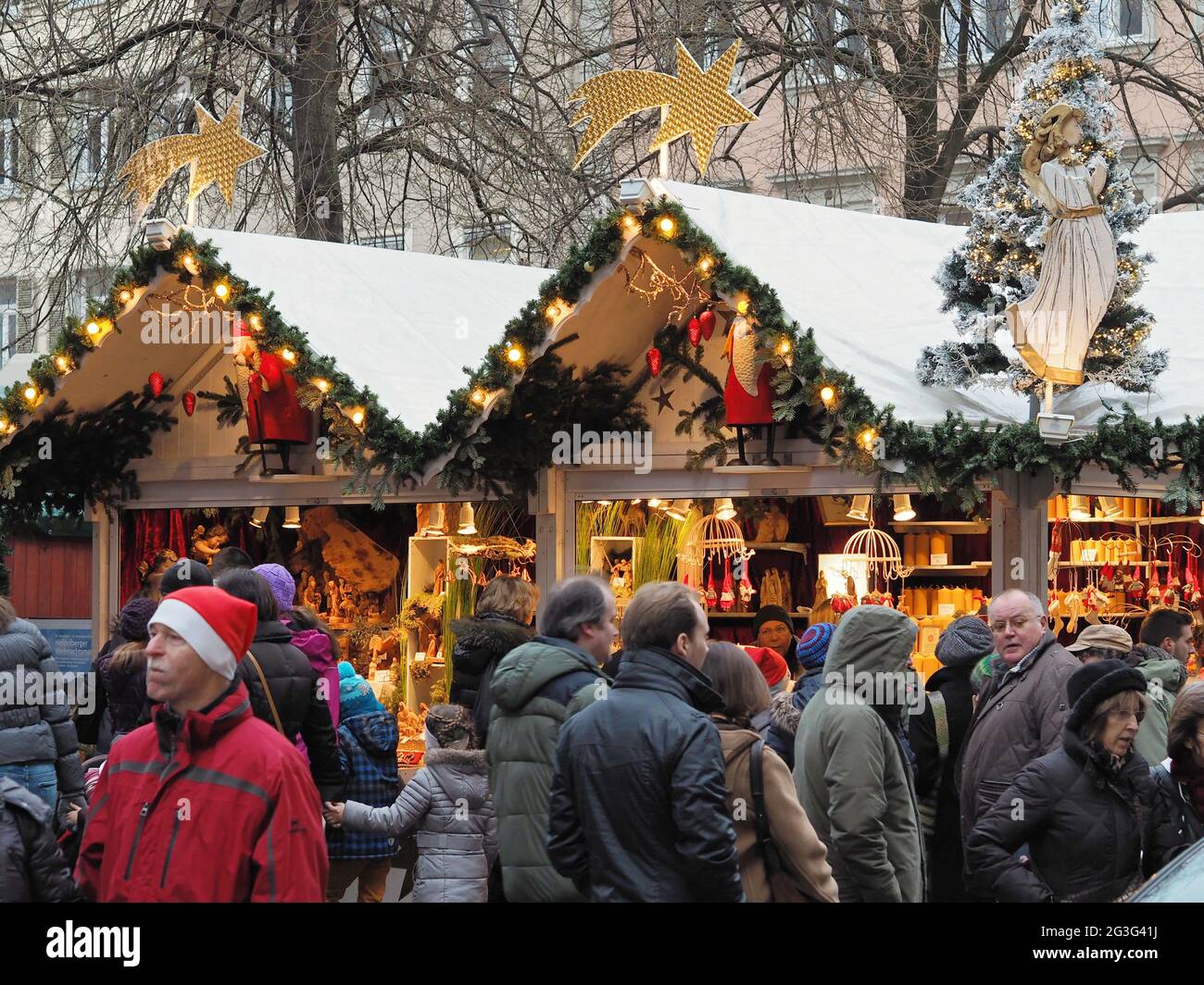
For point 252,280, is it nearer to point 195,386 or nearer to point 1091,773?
point 195,386

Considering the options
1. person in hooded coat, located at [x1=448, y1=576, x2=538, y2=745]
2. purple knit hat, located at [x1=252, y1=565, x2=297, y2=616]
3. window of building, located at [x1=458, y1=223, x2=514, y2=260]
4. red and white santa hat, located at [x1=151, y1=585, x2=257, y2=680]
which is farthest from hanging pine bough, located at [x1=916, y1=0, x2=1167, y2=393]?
window of building, located at [x1=458, y1=223, x2=514, y2=260]

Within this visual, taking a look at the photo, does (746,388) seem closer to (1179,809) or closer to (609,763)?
(1179,809)

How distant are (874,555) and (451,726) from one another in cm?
457

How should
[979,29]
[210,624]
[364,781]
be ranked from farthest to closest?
[979,29], [364,781], [210,624]

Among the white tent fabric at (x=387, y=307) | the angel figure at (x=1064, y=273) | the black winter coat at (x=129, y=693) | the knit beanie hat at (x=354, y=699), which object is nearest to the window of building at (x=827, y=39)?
the white tent fabric at (x=387, y=307)

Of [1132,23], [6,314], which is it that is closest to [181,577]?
[1132,23]

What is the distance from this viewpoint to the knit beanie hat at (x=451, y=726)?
6156 millimetres

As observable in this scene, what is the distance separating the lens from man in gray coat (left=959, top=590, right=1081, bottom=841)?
6188 mm

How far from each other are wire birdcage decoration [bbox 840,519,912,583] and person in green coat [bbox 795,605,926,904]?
14.3 feet

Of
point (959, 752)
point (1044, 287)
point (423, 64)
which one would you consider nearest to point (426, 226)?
point (423, 64)

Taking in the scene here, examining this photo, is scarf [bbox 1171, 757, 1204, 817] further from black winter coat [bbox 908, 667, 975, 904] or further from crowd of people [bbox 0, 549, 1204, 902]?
black winter coat [bbox 908, 667, 975, 904]

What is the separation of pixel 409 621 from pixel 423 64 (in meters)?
6.29

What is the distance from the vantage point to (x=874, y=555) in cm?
1012

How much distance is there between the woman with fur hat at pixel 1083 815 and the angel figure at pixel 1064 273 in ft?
11.6
